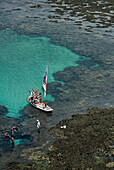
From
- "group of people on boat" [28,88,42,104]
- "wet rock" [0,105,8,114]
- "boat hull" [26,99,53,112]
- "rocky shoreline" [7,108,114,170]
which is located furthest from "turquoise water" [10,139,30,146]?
"group of people on boat" [28,88,42,104]

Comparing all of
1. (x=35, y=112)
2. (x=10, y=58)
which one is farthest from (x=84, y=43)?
(x=35, y=112)

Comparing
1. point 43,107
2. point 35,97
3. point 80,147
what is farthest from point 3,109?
point 80,147

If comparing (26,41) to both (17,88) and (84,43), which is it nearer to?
(84,43)

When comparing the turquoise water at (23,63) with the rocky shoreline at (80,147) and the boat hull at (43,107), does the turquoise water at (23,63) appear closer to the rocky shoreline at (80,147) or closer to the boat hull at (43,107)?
the boat hull at (43,107)

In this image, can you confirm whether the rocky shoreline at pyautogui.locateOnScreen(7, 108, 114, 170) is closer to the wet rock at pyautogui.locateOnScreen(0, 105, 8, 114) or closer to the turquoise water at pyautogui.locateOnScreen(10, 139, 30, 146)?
the turquoise water at pyautogui.locateOnScreen(10, 139, 30, 146)

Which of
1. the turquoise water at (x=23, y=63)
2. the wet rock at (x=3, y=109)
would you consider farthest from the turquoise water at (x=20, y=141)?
the wet rock at (x=3, y=109)

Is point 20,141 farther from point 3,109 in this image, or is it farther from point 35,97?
point 35,97
